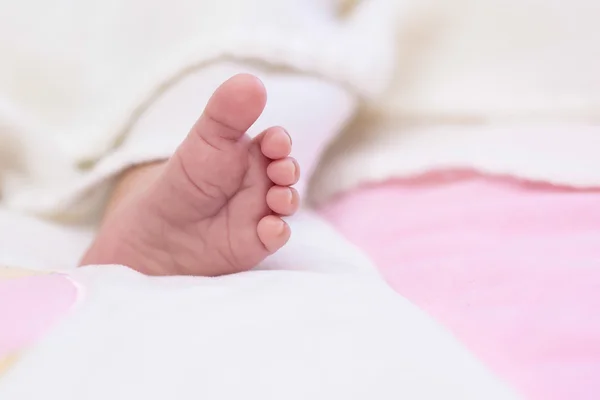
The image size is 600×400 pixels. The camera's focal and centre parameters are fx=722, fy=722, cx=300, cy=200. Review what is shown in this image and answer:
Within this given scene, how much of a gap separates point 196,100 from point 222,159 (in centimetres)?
20

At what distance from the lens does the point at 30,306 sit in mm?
381

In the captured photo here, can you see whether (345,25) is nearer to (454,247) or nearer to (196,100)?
(196,100)

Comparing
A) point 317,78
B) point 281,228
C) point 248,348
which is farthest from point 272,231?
point 317,78

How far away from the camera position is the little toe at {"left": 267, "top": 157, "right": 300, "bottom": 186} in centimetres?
44

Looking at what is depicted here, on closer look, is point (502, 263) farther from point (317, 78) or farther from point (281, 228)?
point (317, 78)

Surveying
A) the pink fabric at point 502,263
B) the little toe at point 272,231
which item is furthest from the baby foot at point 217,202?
the pink fabric at point 502,263

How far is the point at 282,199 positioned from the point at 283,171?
18 millimetres

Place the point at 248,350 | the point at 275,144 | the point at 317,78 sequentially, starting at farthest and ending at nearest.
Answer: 1. the point at 317,78
2. the point at 275,144
3. the point at 248,350

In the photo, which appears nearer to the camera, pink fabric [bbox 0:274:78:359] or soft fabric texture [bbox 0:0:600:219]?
pink fabric [bbox 0:274:78:359]

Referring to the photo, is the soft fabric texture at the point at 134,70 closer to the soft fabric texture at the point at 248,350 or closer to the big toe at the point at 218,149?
the big toe at the point at 218,149

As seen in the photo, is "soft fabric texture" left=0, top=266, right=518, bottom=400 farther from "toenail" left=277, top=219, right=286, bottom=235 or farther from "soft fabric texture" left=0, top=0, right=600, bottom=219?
"soft fabric texture" left=0, top=0, right=600, bottom=219

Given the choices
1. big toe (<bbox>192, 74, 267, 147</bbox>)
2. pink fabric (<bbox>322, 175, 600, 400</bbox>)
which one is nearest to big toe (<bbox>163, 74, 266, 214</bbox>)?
big toe (<bbox>192, 74, 267, 147</bbox>)

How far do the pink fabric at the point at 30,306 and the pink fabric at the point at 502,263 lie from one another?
0.69 feet

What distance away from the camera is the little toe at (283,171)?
1.45 feet
